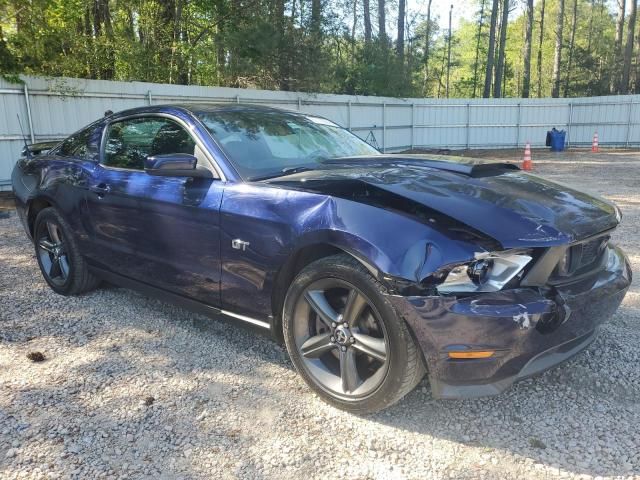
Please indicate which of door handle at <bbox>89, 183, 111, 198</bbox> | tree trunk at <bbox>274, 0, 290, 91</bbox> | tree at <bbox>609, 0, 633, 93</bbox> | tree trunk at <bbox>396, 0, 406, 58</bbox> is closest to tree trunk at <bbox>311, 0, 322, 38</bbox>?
tree trunk at <bbox>274, 0, 290, 91</bbox>

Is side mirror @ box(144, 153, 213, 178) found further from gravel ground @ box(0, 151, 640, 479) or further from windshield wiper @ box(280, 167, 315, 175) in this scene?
gravel ground @ box(0, 151, 640, 479)

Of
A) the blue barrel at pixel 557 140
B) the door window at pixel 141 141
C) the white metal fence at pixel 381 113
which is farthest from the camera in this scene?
the blue barrel at pixel 557 140

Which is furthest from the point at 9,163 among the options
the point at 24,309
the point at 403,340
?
the point at 403,340

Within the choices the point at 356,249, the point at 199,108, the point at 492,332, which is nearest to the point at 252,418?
the point at 356,249

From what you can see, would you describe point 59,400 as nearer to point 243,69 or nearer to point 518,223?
point 518,223

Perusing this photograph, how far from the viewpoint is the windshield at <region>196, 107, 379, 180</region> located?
10.9 ft

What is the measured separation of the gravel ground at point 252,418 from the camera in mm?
2369

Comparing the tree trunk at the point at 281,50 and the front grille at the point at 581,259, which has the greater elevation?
the tree trunk at the point at 281,50

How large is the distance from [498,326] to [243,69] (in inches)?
628

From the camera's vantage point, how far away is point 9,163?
34.2ft

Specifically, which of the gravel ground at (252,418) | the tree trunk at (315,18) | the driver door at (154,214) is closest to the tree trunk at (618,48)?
the tree trunk at (315,18)

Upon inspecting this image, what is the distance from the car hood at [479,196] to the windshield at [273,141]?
25 centimetres

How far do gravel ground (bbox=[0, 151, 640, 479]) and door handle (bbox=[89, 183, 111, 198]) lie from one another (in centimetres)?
100

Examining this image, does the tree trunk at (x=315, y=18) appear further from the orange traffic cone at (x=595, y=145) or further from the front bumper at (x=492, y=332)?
the front bumper at (x=492, y=332)
